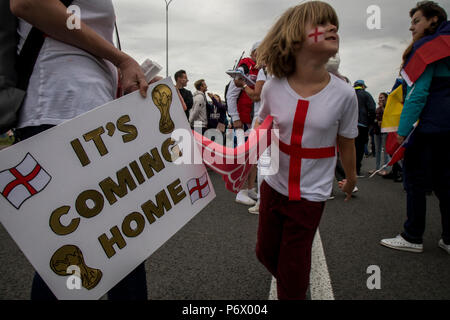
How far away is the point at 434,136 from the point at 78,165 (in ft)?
8.39

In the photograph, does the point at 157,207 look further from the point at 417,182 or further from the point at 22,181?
the point at 417,182

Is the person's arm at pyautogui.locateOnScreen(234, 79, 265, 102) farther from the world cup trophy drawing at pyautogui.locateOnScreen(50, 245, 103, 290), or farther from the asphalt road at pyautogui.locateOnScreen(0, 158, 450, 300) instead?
the world cup trophy drawing at pyautogui.locateOnScreen(50, 245, 103, 290)

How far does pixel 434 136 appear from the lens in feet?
7.93

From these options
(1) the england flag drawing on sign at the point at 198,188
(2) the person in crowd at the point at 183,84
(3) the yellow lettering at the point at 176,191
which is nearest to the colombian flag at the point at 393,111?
(1) the england flag drawing on sign at the point at 198,188

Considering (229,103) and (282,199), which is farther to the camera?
(229,103)

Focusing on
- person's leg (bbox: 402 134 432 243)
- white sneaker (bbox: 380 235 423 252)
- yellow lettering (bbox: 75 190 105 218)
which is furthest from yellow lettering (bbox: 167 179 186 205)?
white sneaker (bbox: 380 235 423 252)

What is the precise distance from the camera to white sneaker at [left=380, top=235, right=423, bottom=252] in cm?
261

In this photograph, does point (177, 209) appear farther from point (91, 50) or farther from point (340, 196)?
point (340, 196)

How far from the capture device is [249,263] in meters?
2.33

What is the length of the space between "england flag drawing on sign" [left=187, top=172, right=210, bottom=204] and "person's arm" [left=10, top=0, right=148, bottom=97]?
1.31ft

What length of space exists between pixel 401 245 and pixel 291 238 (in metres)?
1.75

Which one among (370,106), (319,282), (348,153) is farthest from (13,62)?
(370,106)

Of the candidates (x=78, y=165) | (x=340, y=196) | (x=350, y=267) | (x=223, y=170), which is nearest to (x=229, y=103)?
(x=340, y=196)

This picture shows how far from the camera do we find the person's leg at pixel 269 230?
60.9 inches
